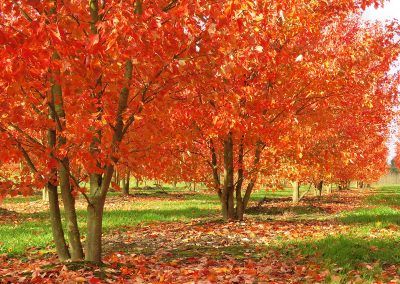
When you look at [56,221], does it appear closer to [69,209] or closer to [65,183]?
[69,209]

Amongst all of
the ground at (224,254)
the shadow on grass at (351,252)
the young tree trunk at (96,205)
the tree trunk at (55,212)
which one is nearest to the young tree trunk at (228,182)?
the ground at (224,254)

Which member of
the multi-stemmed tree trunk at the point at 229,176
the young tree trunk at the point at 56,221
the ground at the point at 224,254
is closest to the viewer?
the ground at the point at 224,254

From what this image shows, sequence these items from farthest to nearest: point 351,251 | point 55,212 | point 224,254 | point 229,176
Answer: point 229,176 < point 224,254 < point 351,251 < point 55,212

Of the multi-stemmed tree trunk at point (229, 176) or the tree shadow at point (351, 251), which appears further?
the multi-stemmed tree trunk at point (229, 176)

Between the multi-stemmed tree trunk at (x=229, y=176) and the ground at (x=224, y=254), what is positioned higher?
the multi-stemmed tree trunk at (x=229, y=176)

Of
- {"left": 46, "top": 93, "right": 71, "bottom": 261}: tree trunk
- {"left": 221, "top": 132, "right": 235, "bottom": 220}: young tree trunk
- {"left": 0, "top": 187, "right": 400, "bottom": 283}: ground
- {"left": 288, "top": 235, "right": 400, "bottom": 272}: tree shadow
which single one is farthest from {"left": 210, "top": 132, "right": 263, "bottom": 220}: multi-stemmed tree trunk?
{"left": 46, "top": 93, "right": 71, "bottom": 261}: tree trunk

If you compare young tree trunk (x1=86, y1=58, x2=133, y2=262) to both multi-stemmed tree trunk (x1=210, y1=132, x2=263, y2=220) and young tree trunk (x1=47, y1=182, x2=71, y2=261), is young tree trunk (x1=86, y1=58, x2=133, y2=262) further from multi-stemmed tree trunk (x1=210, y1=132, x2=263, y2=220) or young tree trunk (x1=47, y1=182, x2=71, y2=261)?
multi-stemmed tree trunk (x1=210, y1=132, x2=263, y2=220)

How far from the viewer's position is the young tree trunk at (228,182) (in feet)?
42.1

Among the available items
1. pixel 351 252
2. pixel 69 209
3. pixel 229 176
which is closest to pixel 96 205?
pixel 69 209

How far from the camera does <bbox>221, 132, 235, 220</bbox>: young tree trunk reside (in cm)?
1284

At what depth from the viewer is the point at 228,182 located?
521 inches

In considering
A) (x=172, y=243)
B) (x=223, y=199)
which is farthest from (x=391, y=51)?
(x=172, y=243)

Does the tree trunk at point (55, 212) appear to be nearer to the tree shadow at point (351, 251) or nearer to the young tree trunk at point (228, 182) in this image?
the tree shadow at point (351, 251)

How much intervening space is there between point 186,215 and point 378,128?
12.7 metres
